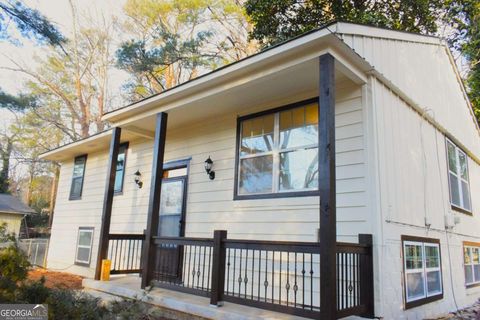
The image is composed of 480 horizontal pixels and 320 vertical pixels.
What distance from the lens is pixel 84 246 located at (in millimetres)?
9109

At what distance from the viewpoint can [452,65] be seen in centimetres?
809

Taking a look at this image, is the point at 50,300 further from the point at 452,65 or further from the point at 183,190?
the point at 452,65

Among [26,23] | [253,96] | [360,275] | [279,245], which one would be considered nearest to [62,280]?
[26,23]

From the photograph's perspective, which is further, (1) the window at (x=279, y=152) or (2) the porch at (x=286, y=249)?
(1) the window at (x=279, y=152)

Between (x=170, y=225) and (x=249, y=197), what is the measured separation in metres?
2.06

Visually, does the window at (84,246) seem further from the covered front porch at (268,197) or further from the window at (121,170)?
the covered front porch at (268,197)

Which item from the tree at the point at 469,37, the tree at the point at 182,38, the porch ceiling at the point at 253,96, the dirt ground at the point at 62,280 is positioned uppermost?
the tree at the point at 182,38

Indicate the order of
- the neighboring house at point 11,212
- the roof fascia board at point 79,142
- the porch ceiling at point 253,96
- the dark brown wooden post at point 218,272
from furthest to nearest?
1. the neighboring house at point 11,212
2. the roof fascia board at point 79,142
3. the porch ceiling at point 253,96
4. the dark brown wooden post at point 218,272

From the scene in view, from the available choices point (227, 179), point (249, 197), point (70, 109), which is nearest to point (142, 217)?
point (227, 179)

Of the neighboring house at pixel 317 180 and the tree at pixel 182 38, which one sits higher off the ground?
the tree at pixel 182 38

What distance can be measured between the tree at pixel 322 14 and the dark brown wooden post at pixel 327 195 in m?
8.58

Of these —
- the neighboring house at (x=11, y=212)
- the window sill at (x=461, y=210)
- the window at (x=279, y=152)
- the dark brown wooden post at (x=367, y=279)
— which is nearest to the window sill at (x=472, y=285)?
the window sill at (x=461, y=210)

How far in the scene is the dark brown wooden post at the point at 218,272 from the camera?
4164mm

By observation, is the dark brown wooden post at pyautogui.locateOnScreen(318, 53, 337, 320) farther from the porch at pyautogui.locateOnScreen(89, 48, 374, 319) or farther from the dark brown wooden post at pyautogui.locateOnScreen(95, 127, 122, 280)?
the dark brown wooden post at pyautogui.locateOnScreen(95, 127, 122, 280)
